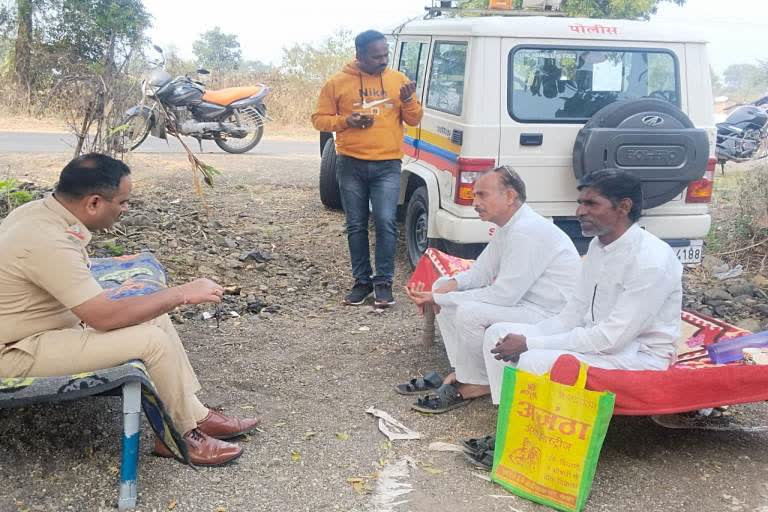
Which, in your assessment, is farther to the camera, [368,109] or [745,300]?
[745,300]

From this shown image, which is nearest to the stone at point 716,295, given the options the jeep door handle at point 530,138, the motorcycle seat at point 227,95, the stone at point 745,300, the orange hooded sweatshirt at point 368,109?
the stone at point 745,300

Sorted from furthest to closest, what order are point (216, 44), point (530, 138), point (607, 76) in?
point (216, 44), point (607, 76), point (530, 138)

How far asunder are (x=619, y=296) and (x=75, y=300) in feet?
7.11

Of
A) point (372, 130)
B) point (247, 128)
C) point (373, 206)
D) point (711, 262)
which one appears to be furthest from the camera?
point (247, 128)

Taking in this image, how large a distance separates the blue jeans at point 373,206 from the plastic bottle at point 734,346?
2.54 metres

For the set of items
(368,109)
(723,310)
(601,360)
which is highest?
(368,109)

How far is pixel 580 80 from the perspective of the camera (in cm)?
591

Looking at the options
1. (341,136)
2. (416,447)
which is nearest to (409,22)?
(341,136)

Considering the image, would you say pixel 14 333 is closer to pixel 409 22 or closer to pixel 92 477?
pixel 92 477

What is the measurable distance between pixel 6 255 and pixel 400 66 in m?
4.56

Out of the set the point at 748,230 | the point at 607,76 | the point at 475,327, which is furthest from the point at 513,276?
the point at 748,230

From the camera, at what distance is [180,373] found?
3404 mm

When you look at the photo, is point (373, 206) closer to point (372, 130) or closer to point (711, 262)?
point (372, 130)

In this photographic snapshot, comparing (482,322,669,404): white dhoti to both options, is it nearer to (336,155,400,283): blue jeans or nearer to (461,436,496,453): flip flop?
Result: (461,436,496,453): flip flop
